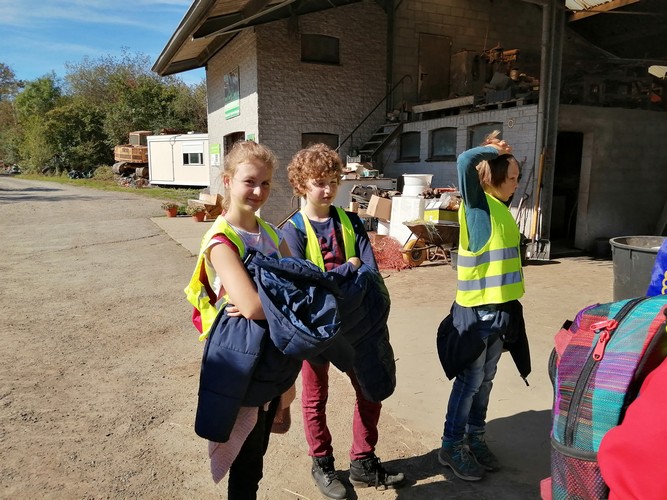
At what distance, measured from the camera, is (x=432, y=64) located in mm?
13727

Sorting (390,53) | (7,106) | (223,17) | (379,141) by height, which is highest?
(7,106)

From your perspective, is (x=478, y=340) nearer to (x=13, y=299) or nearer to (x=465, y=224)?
(x=465, y=224)

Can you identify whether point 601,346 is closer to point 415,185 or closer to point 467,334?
point 467,334

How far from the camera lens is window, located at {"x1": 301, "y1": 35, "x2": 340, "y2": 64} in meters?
12.5

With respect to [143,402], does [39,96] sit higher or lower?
higher

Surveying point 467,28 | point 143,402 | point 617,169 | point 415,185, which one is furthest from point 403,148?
point 143,402

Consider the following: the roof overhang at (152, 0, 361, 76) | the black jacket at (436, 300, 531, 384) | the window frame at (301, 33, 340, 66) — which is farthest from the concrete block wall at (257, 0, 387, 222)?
the black jacket at (436, 300, 531, 384)

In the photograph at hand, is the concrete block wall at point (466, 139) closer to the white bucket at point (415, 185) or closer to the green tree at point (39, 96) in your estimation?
the white bucket at point (415, 185)

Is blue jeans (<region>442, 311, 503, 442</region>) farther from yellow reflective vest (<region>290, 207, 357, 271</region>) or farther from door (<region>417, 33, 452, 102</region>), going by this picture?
door (<region>417, 33, 452, 102</region>)

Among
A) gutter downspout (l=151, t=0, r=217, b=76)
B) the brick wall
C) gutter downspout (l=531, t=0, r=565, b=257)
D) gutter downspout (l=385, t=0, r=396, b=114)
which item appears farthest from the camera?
gutter downspout (l=385, t=0, r=396, b=114)

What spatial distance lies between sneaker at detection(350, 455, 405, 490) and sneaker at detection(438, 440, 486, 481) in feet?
0.92

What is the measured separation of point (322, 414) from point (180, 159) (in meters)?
25.5

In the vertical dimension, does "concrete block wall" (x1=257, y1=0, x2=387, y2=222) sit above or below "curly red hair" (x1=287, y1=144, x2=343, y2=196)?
above

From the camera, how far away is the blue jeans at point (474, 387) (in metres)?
2.57
